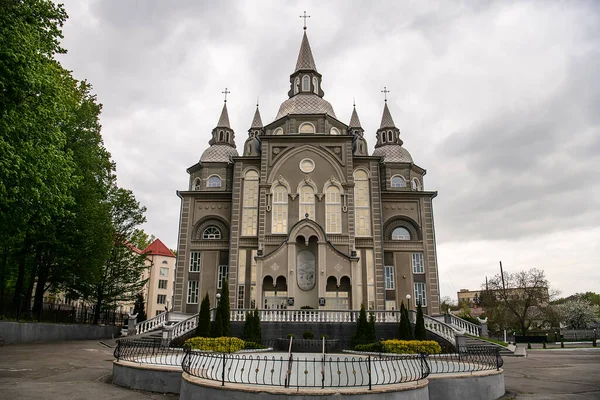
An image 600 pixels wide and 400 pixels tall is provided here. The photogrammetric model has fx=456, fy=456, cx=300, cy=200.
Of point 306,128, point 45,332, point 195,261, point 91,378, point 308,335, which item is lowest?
point 91,378

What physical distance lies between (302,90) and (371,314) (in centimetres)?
2400

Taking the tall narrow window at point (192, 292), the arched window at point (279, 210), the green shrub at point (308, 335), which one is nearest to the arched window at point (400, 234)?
the arched window at point (279, 210)

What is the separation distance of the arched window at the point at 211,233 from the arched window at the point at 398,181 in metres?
15.7

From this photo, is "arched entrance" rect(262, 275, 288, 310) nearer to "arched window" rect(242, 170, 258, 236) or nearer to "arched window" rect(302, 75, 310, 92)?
"arched window" rect(242, 170, 258, 236)

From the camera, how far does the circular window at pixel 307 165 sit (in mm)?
34438

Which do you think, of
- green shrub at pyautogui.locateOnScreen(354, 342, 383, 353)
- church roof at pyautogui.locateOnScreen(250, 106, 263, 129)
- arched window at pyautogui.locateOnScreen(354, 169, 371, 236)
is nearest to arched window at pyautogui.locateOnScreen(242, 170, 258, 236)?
arched window at pyautogui.locateOnScreen(354, 169, 371, 236)

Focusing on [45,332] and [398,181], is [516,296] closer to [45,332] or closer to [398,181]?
[398,181]

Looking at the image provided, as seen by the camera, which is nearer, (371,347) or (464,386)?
(464,386)

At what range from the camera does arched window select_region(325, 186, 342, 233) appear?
108 feet

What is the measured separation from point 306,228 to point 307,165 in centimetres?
548

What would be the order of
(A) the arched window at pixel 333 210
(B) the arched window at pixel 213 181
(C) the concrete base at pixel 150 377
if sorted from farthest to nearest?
1. (B) the arched window at pixel 213 181
2. (A) the arched window at pixel 333 210
3. (C) the concrete base at pixel 150 377

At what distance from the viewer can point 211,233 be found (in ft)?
120

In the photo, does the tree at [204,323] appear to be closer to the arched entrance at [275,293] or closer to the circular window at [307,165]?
the arched entrance at [275,293]

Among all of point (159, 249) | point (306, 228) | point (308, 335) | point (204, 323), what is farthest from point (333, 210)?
point (159, 249)
